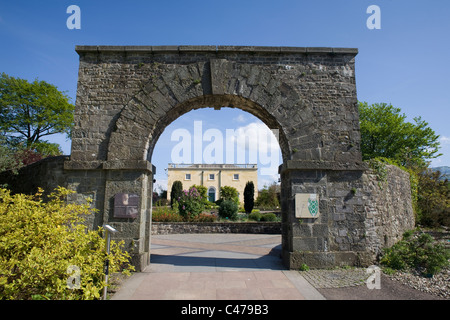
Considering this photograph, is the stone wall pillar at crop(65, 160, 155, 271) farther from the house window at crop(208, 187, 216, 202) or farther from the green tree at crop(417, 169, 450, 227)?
the house window at crop(208, 187, 216, 202)

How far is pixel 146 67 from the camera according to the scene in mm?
6992

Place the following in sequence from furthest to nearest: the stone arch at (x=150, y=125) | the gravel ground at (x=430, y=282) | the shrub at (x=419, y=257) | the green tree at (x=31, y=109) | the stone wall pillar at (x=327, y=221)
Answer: the green tree at (x=31, y=109) → the stone arch at (x=150, y=125) → the stone wall pillar at (x=327, y=221) → the shrub at (x=419, y=257) → the gravel ground at (x=430, y=282)

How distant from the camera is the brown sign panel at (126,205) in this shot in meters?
6.23

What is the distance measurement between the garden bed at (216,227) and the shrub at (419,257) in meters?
8.35

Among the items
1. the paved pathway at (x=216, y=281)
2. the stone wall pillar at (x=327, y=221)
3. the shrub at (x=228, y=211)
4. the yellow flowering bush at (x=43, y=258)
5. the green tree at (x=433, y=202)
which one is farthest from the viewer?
the shrub at (x=228, y=211)

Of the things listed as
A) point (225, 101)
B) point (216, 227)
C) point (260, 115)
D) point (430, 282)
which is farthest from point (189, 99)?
point (216, 227)

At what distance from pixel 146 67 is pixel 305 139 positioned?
4.43 metres

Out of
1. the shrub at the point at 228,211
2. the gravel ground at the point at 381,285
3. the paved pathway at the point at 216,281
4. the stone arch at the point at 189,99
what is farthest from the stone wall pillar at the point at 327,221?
the shrub at the point at 228,211

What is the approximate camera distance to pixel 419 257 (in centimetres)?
625

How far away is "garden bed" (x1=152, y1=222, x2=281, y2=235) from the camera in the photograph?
1478 centimetres

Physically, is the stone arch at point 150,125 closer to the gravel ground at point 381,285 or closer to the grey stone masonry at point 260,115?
the grey stone masonry at point 260,115

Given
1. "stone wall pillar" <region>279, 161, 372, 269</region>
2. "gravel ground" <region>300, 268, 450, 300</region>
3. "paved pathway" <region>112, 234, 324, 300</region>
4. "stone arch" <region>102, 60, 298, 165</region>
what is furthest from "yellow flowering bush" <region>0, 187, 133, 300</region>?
"stone wall pillar" <region>279, 161, 372, 269</region>

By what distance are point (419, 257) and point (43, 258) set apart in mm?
7427
